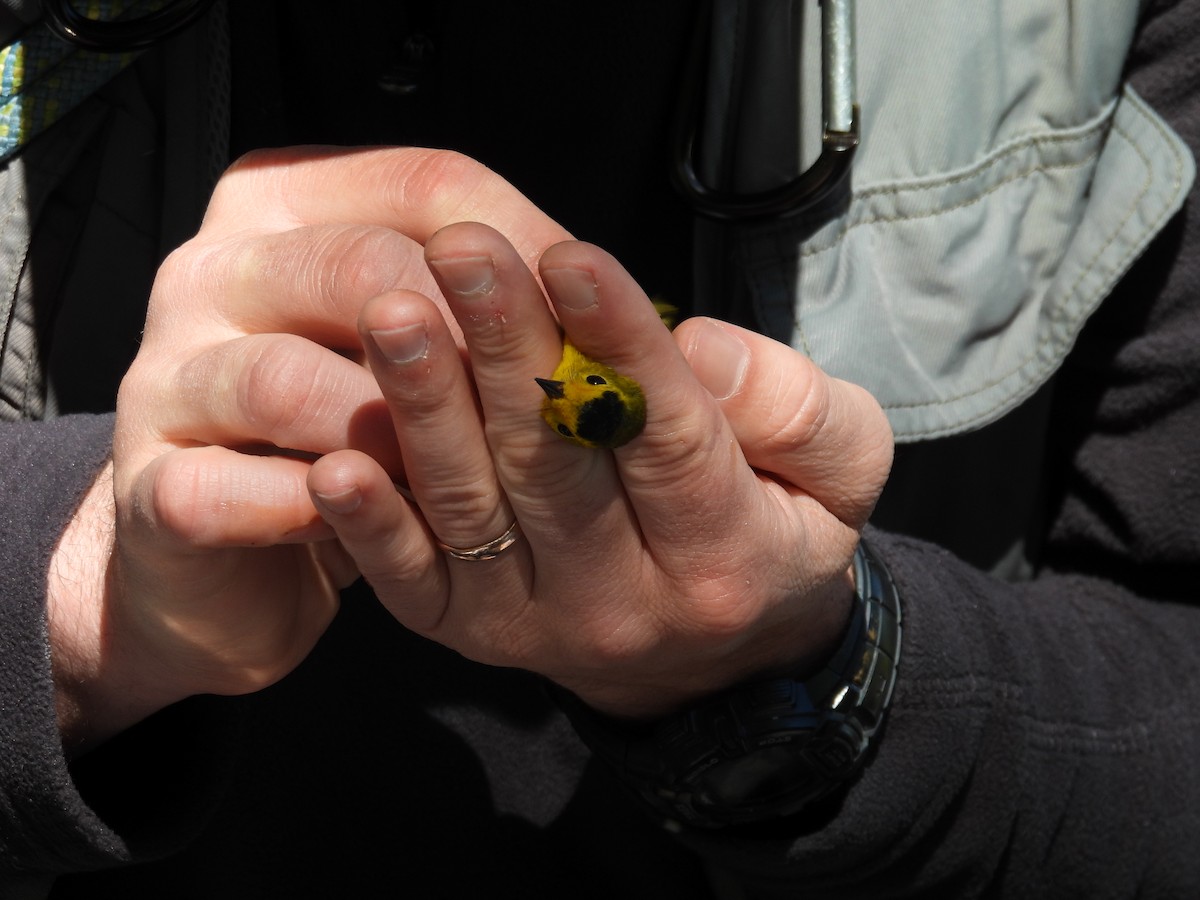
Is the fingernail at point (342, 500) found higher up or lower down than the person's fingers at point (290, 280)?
lower down

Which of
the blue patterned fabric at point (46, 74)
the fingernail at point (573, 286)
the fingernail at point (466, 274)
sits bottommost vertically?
the fingernail at point (573, 286)

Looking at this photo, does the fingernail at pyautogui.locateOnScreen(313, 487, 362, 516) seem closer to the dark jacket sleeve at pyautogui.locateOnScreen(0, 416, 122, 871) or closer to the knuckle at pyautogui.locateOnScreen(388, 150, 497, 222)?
the knuckle at pyautogui.locateOnScreen(388, 150, 497, 222)

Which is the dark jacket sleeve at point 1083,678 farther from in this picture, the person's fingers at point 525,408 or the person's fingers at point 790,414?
the person's fingers at point 525,408

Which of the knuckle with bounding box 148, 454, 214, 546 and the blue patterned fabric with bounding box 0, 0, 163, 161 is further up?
the blue patterned fabric with bounding box 0, 0, 163, 161

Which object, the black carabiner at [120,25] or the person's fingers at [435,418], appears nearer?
the person's fingers at [435,418]

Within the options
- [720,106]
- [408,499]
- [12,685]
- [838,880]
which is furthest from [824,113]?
[12,685]

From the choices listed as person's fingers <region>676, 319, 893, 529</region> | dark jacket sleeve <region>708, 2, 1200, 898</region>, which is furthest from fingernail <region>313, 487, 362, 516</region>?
dark jacket sleeve <region>708, 2, 1200, 898</region>

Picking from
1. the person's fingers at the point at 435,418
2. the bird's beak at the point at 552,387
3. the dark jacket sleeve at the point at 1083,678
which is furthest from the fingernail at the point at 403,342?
the dark jacket sleeve at the point at 1083,678
